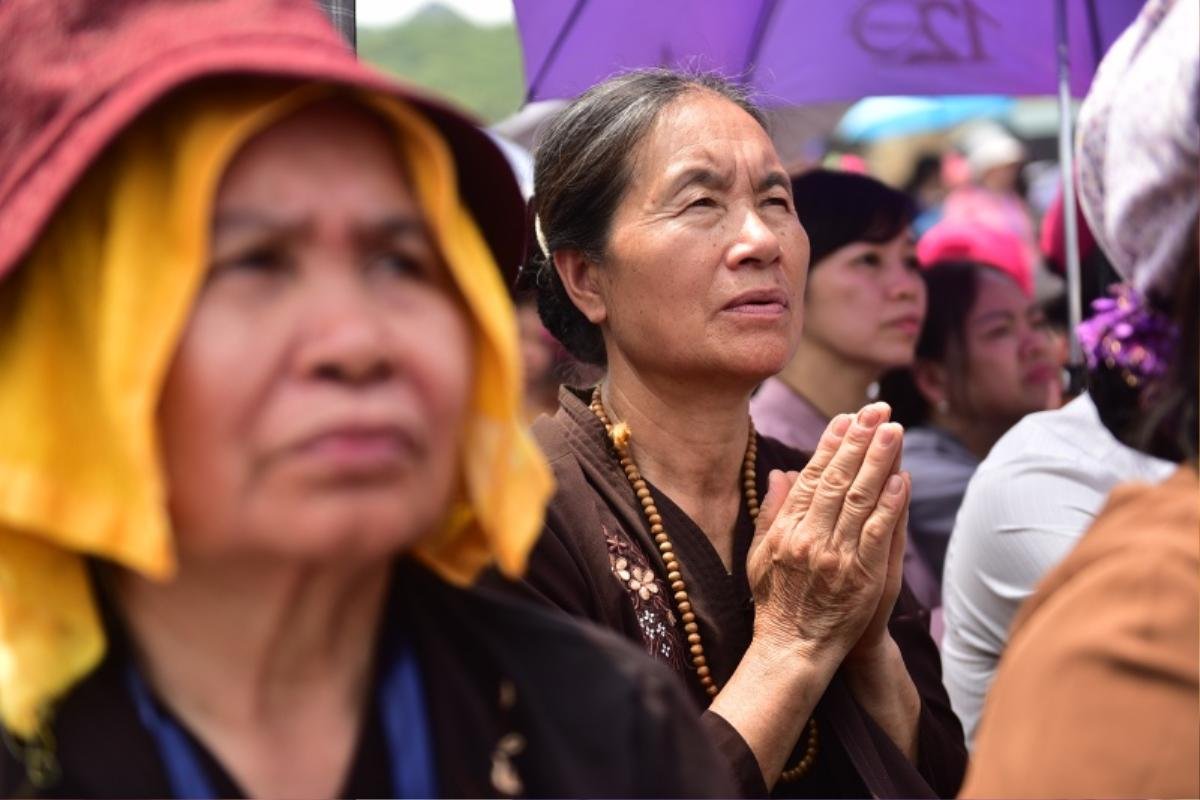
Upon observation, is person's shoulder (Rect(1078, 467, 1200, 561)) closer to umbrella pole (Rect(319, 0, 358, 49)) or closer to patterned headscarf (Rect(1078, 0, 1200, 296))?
patterned headscarf (Rect(1078, 0, 1200, 296))

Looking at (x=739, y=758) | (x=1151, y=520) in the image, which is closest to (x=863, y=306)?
(x=739, y=758)

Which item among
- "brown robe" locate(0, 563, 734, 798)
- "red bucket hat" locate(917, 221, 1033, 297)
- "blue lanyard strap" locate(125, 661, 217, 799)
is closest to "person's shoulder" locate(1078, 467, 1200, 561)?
"brown robe" locate(0, 563, 734, 798)

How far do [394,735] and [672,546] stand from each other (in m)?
1.34

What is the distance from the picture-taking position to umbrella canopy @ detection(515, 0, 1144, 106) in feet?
14.0

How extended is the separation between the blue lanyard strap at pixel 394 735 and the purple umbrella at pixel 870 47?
278 cm

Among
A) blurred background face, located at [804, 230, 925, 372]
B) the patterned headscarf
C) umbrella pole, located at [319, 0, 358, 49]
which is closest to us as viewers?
the patterned headscarf

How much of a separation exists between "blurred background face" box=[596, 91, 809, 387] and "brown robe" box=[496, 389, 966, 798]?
0.21 meters

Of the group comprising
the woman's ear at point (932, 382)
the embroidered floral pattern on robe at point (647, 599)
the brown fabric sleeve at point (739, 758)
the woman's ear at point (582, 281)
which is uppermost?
the woman's ear at point (582, 281)

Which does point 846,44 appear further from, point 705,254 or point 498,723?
point 498,723

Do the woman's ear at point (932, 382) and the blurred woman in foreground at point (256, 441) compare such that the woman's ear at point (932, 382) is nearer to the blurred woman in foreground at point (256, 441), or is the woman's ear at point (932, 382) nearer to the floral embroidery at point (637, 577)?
the floral embroidery at point (637, 577)

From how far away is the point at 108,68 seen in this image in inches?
61.2

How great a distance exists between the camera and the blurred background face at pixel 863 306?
470 cm

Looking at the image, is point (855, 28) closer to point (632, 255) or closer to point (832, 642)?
point (632, 255)

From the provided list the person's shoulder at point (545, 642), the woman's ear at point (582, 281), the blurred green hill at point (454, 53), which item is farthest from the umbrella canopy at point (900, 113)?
the person's shoulder at point (545, 642)
